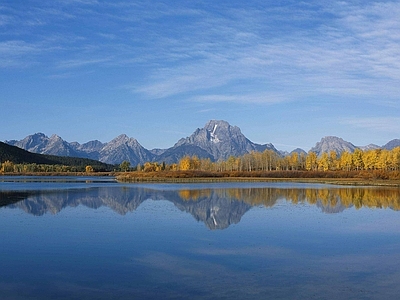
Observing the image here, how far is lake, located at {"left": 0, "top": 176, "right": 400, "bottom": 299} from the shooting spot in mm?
11328

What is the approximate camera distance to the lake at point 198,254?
37.2 ft

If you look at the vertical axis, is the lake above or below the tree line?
below

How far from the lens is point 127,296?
10672 mm

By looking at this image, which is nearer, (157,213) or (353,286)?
(353,286)

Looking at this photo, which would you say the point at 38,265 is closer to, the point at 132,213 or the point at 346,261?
the point at 346,261

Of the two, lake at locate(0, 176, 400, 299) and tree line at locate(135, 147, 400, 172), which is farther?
tree line at locate(135, 147, 400, 172)

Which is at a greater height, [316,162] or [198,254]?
[316,162]

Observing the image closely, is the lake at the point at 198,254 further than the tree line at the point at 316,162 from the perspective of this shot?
No

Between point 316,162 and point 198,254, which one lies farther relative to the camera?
point 316,162

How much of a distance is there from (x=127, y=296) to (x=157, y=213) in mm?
17455

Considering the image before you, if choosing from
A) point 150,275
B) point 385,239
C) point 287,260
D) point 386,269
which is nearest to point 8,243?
point 150,275

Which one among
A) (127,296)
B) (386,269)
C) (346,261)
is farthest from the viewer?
(346,261)

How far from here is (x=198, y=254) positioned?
1569 cm

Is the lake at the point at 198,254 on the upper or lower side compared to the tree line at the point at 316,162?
lower
